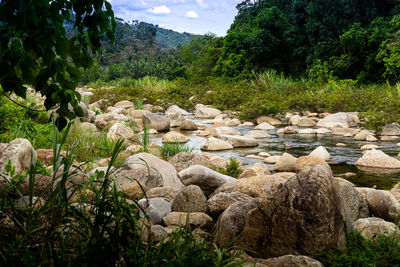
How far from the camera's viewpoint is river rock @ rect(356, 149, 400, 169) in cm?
590

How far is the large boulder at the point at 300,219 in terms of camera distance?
229 centimetres

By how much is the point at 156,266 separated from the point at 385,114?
9120 mm

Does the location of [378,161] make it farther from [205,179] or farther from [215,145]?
[205,179]

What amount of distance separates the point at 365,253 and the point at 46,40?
7.27ft

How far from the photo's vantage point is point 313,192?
230cm

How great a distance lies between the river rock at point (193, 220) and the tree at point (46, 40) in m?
1.45

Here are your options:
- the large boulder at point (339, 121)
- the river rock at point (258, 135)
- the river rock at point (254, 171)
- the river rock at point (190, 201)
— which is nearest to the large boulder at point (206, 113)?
the large boulder at point (339, 121)

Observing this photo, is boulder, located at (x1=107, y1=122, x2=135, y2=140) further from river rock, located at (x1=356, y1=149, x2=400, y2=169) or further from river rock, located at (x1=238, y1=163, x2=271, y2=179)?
river rock, located at (x1=356, y1=149, x2=400, y2=169)

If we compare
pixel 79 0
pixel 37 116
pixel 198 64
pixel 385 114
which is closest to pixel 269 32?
pixel 198 64

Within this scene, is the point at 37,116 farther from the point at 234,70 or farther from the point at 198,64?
the point at 198,64

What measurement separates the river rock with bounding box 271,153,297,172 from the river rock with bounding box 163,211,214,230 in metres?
3.03

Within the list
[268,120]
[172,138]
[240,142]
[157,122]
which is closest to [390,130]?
[268,120]

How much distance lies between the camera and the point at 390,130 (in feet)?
29.4

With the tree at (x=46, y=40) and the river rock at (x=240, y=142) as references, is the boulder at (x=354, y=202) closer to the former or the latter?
the tree at (x=46, y=40)
